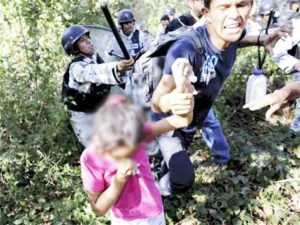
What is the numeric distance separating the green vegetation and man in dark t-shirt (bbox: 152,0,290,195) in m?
0.55

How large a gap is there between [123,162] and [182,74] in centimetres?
84

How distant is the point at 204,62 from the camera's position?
265 centimetres

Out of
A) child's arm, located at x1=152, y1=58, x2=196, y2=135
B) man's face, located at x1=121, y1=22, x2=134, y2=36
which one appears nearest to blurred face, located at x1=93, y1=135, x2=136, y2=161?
child's arm, located at x1=152, y1=58, x2=196, y2=135

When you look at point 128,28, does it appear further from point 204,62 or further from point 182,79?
point 182,79

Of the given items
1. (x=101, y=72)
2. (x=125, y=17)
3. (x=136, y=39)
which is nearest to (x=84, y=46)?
(x=101, y=72)

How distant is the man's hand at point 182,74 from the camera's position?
128 cm

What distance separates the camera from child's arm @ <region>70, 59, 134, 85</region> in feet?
11.1

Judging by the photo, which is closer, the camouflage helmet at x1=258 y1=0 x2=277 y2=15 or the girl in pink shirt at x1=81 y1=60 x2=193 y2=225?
the girl in pink shirt at x1=81 y1=60 x2=193 y2=225

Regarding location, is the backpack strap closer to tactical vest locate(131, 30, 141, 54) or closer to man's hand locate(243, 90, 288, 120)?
man's hand locate(243, 90, 288, 120)

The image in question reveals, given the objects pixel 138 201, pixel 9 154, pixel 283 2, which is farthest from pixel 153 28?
pixel 138 201

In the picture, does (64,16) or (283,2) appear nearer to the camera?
(64,16)

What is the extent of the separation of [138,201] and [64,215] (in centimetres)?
140

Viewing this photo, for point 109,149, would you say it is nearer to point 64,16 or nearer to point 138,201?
point 138,201

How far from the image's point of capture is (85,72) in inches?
142
